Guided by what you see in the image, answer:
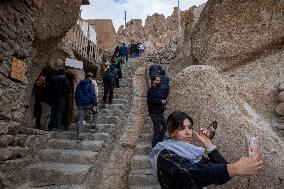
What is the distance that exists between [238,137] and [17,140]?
12.1 ft

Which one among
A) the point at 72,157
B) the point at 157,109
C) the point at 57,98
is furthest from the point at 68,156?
the point at 57,98

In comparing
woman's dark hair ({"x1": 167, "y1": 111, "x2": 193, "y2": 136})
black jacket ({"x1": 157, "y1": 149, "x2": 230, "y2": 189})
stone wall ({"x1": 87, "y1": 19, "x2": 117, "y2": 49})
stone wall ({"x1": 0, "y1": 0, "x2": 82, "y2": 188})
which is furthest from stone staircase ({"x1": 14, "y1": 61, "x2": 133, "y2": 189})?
stone wall ({"x1": 87, "y1": 19, "x2": 117, "y2": 49})

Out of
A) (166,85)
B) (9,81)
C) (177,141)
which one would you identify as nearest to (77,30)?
(166,85)

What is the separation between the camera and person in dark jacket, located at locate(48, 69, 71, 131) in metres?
8.11

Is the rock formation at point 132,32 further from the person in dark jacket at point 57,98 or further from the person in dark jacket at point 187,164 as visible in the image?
the person in dark jacket at point 187,164

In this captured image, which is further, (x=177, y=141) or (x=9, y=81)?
(x=9, y=81)

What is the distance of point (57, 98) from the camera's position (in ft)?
26.9

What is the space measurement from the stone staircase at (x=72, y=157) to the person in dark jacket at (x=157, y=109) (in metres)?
1.23

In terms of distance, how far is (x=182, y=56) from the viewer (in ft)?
41.6

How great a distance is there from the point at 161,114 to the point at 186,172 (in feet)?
14.6

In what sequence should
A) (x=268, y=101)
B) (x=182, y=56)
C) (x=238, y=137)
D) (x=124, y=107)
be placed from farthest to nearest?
1. (x=182, y=56)
2. (x=124, y=107)
3. (x=268, y=101)
4. (x=238, y=137)

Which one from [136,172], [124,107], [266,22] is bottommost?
[136,172]

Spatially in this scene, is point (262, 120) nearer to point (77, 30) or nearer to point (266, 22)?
point (266, 22)

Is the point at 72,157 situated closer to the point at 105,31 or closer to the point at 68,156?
the point at 68,156
